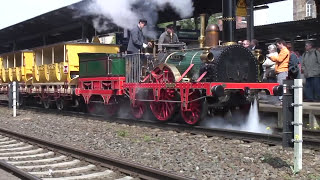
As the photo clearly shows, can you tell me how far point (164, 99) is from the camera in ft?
33.1

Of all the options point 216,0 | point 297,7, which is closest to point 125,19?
point 216,0

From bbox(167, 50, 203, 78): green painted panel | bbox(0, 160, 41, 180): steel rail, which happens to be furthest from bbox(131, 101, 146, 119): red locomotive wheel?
bbox(0, 160, 41, 180): steel rail

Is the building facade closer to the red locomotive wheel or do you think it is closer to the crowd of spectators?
the crowd of spectators

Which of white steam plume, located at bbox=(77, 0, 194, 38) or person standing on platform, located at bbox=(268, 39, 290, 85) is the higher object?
white steam plume, located at bbox=(77, 0, 194, 38)

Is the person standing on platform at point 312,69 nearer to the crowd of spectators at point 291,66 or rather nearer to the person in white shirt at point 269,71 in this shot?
the crowd of spectators at point 291,66

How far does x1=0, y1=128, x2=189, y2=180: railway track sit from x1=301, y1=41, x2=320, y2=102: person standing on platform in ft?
20.8

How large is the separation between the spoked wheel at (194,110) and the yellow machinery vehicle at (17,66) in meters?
11.6

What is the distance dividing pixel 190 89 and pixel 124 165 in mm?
3932

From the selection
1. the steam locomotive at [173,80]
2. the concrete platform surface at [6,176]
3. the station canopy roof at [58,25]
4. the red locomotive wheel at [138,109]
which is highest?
the station canopy roof at [58,25]

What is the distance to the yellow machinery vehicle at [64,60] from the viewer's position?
49.9 ft

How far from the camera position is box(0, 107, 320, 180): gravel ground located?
540 cm

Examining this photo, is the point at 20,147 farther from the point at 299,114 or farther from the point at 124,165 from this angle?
the point at 299,114

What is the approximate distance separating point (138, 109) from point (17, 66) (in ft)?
39.3

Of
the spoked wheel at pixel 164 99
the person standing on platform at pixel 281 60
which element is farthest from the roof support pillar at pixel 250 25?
the spoked wheel at pixel 164 99
